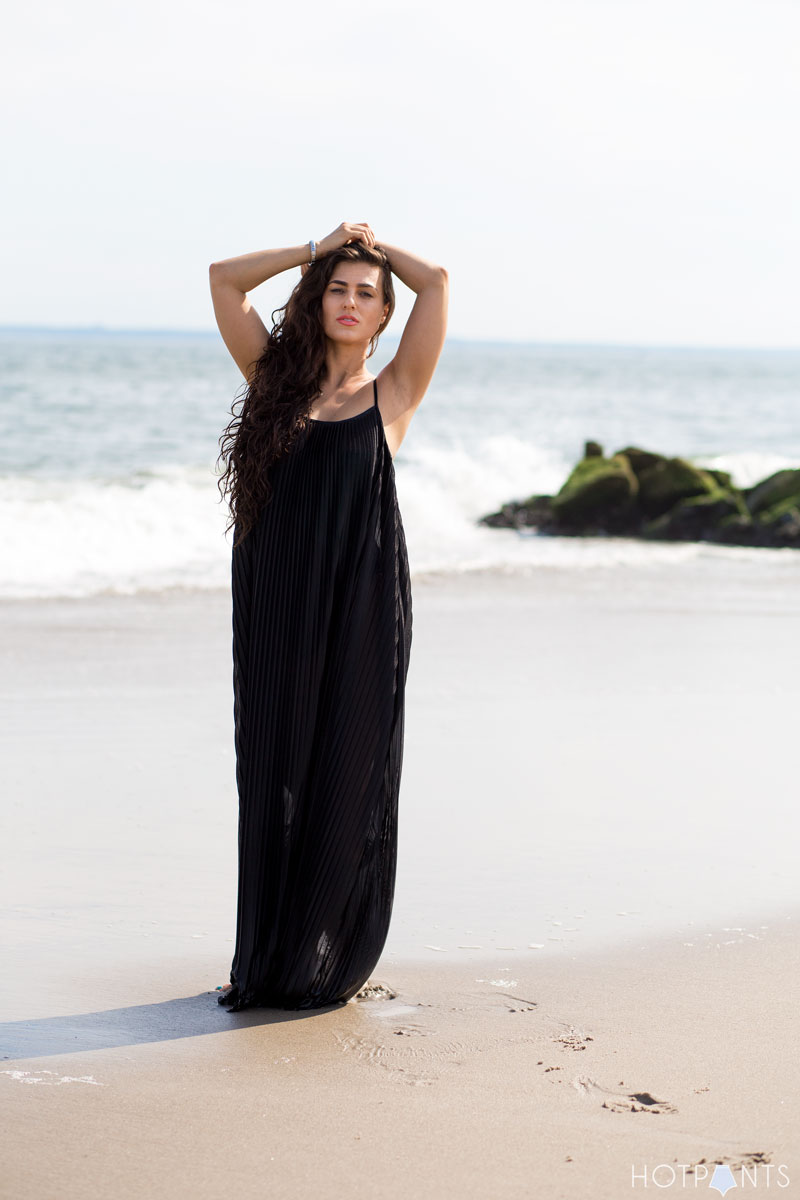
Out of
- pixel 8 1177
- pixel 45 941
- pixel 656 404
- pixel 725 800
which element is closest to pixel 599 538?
pixel 725 800

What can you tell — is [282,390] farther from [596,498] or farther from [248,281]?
[596,498]

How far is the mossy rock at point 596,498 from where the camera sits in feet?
61.4

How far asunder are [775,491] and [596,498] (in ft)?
8.18

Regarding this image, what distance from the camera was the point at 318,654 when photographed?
3699 mm

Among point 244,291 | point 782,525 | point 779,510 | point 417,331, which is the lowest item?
point 782,525

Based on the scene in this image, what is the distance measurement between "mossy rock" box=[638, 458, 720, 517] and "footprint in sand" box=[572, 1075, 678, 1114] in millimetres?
16122

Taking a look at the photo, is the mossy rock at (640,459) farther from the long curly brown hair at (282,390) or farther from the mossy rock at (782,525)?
the long curly brown hair at (282,390)

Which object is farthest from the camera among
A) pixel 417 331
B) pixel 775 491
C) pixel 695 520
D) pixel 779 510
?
pixel 775 491

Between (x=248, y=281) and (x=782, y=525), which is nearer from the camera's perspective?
(x=248, y=281)

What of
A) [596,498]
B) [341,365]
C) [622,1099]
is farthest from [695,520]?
[622,1099]

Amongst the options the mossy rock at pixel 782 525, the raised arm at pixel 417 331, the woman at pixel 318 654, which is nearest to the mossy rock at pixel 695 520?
the mossy rock at pixel 782 525

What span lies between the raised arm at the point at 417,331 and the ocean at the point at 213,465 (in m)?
0.48

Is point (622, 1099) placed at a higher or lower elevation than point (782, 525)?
lower

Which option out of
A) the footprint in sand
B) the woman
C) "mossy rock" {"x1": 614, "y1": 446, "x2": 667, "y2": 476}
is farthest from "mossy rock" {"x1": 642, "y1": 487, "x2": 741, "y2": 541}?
the footprint in sand
